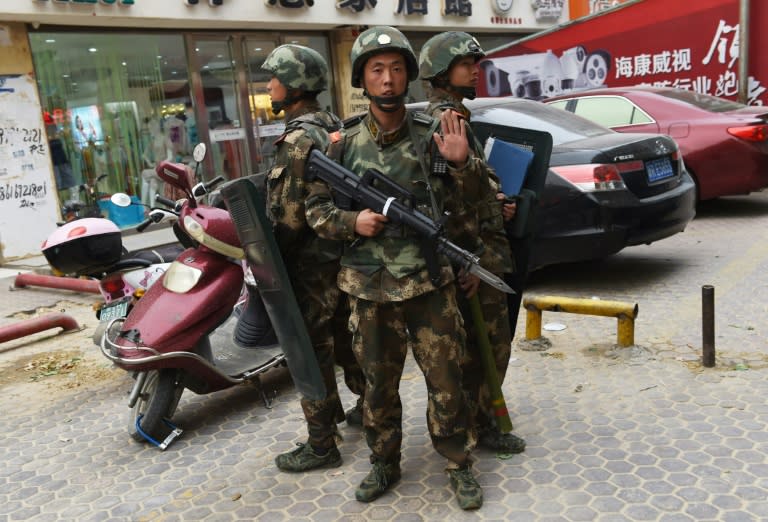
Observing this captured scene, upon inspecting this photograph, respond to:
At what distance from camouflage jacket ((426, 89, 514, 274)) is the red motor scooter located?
4.36ft

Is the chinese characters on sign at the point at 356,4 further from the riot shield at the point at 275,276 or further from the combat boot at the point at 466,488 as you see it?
the combat boot at the point at 466,488

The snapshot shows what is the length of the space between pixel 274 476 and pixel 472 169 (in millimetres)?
1695

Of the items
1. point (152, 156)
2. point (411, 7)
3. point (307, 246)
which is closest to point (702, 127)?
point (307, 246)

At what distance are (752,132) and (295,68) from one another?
6.19 metres

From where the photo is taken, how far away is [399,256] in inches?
112

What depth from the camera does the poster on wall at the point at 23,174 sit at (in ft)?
30.5

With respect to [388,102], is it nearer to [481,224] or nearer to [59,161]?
[481,224]

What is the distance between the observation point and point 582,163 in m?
5.72

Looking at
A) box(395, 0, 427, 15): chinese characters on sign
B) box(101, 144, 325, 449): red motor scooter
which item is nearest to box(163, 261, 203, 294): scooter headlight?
box(101, 144, 325, 449): red motor scooter

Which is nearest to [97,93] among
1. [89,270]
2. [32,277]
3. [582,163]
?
[32,277]

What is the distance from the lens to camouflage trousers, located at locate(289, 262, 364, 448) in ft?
11.1

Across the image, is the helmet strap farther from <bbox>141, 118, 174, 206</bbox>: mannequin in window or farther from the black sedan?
<bbox>141, 118, 174, 206</bbox>: mannequin in window

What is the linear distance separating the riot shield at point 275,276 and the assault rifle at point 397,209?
0.31 m

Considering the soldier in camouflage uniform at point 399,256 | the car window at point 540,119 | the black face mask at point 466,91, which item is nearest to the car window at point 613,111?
the car window at point 540,119
